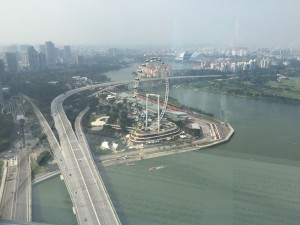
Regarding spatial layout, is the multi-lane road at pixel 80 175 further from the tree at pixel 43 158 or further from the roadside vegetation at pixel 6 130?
the roadside vegetation at pixel 6 130

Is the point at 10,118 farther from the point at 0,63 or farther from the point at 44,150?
the point at 0,63

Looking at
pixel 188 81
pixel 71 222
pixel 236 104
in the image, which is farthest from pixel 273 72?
pixel 71 222

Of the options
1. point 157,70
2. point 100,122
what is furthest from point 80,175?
point 157,70

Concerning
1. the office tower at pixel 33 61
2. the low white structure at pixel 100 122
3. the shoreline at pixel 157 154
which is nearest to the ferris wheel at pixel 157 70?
the low white structure at pixel 100 122

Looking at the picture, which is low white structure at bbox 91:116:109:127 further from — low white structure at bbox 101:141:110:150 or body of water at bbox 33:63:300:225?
body of water at bbox 33:63:300:225

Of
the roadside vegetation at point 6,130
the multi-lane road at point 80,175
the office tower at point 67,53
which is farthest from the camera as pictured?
the office tower at point 67,53

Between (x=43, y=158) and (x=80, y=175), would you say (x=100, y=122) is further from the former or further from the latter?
(x=80, y=175)

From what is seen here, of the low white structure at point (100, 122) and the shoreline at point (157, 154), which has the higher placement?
the low white structure at point (100, 122)

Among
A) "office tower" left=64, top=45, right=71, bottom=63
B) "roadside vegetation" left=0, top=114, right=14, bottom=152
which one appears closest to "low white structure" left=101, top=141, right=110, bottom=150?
"roadside vegetation" left=0, top=114, right=14, bottom=152
